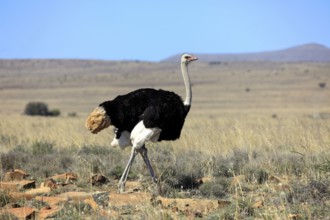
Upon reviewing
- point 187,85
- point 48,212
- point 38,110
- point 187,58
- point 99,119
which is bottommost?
point 38,110

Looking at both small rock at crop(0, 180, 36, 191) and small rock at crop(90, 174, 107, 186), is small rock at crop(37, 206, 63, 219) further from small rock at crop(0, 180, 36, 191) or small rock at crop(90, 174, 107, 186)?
small rock at crop(90, 174, 107, 186)

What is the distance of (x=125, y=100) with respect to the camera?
8.49 metres

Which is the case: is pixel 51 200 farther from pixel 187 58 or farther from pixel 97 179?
pixel 187 58

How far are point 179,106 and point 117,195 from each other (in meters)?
1.60

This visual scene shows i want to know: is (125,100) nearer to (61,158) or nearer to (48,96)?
(61,158)

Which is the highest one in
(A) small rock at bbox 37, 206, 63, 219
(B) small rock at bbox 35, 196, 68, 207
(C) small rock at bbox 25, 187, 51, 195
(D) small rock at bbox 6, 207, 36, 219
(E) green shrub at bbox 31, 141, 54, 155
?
(D) small rock at bbox 6, 207, 36, 219

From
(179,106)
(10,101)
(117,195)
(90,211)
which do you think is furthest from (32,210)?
(10,101)

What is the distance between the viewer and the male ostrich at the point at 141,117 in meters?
8.26

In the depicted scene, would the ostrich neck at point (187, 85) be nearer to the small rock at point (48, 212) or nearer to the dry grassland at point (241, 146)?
the dry grassland at point (241, 146)

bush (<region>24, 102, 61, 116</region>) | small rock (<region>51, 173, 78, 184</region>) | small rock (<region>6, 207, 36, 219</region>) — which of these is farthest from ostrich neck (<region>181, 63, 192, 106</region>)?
bush (<region>24, 102, 61, 116</region>)

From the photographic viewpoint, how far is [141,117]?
8352 millimetres

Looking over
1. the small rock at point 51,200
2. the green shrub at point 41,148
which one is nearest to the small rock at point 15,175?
the small rock at point 51,200

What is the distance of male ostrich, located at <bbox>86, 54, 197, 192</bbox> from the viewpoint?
27.1ft

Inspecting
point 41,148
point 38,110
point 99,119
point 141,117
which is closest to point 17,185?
point 99,119
